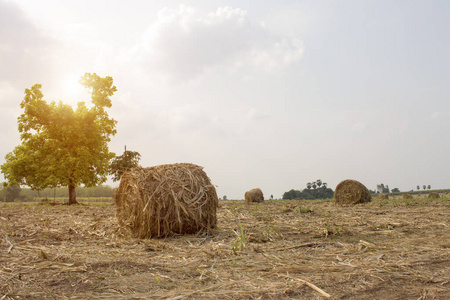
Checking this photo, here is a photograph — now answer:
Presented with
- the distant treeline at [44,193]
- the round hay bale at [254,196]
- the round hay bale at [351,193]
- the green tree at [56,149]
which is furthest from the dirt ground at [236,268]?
the distant treeline at [44,193]

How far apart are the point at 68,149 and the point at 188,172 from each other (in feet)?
65.9

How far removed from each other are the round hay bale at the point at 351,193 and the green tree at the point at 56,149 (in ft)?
56.0

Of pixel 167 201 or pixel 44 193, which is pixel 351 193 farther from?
pixel 44 193

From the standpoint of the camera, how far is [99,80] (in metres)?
27.0

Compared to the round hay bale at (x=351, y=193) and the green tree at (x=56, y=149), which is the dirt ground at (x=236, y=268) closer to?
the round hay bale at (x=351, y=193)

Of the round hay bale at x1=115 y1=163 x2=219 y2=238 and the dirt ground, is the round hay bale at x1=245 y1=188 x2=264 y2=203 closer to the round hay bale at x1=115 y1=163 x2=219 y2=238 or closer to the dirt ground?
the round hay bale at x1=115 y1=163 x2=219 y2=238

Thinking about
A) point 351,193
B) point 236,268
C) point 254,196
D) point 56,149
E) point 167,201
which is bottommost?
point 236,268

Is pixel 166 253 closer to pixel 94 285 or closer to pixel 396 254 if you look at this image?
pixel 94 285

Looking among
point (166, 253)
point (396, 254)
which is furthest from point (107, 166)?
point (396, 254)

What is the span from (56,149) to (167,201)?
20.7 metres

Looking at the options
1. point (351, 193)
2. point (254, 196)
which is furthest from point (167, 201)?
point (254, 196)

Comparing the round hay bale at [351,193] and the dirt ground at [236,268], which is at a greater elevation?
the round hay bale at [351,193]

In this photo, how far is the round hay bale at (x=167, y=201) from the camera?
670 cm

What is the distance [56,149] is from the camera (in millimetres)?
24234
